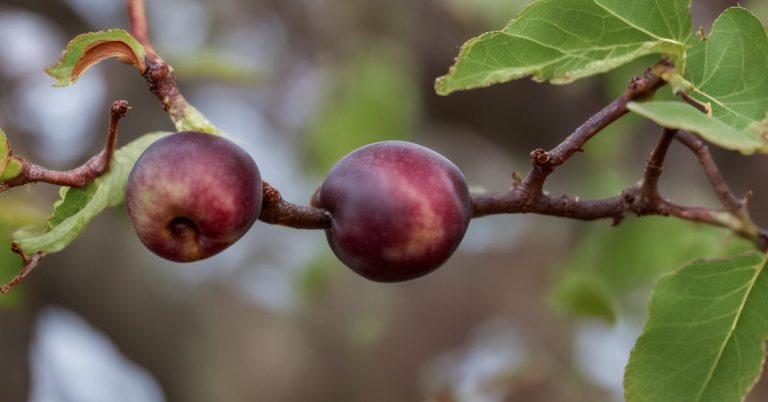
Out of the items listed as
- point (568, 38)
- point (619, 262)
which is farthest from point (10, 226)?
point (619, 262)

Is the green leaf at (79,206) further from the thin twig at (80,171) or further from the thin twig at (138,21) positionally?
the thin twig at (138,21)

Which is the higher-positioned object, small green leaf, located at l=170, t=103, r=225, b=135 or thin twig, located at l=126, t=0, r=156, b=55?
thin twig, located at l=126, t=0, r=156, b=55

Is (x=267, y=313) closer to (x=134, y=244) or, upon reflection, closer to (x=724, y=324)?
(x=134, y=244)

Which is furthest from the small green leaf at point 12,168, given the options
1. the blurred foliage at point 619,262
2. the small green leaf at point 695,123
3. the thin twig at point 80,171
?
the blurred foliage at point 619,262

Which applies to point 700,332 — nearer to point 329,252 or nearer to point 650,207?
point 650,207

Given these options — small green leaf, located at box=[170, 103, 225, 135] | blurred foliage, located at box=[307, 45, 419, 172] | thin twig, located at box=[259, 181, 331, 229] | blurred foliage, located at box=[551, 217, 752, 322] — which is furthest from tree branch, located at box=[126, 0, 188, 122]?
blurred foliage, located at box=[307, 45, 419, 172]

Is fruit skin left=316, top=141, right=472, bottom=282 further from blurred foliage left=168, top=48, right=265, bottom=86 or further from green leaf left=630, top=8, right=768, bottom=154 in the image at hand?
blurred foliage left=168, top=48, right=265, bottom=86

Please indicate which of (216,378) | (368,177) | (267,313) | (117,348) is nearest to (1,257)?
(368,177)
